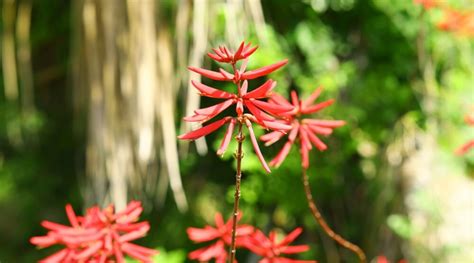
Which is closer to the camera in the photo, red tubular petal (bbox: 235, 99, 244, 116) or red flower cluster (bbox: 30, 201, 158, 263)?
red tubular petal (bbox: 235, 99, 244, 116)

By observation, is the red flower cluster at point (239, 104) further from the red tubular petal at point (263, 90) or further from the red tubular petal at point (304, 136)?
the red tubular petal at point (304, 136)

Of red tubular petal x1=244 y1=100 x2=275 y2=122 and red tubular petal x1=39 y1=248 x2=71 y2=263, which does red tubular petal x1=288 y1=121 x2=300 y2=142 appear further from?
→ red tubular petal x1=39 y1=248 x2=71 y2=263

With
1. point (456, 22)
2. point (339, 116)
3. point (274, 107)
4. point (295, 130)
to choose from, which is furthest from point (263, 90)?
point (456, 22)

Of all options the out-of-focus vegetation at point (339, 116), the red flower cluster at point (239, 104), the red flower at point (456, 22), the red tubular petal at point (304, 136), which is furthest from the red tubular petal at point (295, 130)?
the red flower at point (456, 22)

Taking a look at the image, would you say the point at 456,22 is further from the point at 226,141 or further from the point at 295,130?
the point at 226,141

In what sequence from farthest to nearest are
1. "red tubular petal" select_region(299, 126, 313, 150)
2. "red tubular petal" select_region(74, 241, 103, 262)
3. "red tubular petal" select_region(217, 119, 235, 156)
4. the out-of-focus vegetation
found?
1. the out-of-focus vegetation
2. "red tubular petal" select_region(299, 126, 313, 150)
3. "red tubular petal" select_region(74, 241, 103, 262)
4. "red tubular petal" select_region(217, 119, 235, 156)

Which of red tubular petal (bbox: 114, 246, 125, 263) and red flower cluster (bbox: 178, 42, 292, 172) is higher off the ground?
red flower cluster (bbox: 178, 42, 292, 172)

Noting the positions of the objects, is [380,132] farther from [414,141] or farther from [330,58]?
[330,58]

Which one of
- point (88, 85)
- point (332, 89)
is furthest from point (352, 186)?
point (88, 85)

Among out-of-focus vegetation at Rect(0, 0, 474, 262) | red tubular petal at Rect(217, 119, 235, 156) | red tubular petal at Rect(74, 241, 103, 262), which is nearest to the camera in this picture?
red tubular petal at Rect(217, 119, 235, 156)

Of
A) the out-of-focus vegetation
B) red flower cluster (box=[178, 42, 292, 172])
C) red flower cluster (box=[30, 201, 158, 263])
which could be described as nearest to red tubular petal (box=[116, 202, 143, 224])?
red flower cluster (box=[30, 201, 158, 263])
